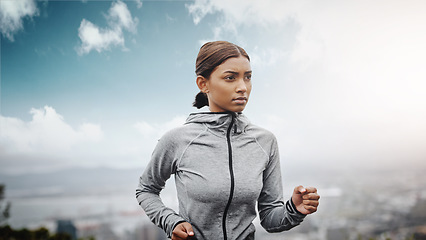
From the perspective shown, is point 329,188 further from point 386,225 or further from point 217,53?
point 217,53

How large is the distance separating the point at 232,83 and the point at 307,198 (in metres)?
0.50

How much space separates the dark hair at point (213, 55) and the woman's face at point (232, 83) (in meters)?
0.02

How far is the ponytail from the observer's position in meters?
1.41

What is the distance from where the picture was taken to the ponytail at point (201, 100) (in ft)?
4.63

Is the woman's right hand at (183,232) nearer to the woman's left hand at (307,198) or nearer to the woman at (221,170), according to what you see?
the woman at (221,170)

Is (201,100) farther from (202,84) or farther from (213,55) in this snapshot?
(213,55)

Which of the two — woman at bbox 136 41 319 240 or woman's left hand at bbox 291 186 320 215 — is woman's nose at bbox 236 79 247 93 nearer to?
woman at bbox 136 41 319 240

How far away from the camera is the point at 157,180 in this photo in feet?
4.29

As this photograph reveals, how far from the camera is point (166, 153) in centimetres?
127

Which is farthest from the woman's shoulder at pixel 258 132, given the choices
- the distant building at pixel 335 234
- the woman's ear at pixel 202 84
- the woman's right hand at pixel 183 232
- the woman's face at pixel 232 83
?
the distant building at pixel 335 234

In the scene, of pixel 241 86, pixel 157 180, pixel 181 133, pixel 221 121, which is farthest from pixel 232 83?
pixel 157 180

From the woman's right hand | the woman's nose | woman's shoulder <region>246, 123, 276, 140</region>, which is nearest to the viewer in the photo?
the woman's right hand

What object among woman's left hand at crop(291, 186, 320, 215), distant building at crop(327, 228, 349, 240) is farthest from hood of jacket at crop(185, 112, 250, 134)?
distant building at crop(327, 228, 349, 240)

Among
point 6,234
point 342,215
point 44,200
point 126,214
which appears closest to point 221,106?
point 6,234
